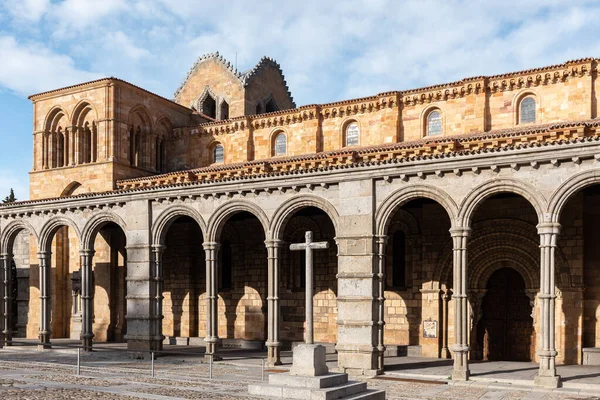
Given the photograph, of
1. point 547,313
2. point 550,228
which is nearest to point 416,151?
point 550,228

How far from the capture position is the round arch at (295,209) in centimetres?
2159

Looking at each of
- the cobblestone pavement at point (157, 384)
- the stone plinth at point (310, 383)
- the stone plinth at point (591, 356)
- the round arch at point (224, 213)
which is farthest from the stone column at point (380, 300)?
the stone plinth at point (591, 356)

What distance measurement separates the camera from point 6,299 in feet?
94.3

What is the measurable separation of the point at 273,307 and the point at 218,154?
13662mm

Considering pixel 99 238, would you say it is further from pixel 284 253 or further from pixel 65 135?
pixel 284 253

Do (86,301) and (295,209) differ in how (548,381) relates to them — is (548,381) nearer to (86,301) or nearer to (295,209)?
(295,209)

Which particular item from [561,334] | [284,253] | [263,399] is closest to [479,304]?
[561,334]

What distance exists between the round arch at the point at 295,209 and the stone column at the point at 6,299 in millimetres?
13339

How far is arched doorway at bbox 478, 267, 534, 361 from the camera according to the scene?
76.7ft

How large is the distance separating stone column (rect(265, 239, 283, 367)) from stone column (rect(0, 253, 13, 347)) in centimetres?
1296

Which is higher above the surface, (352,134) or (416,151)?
(352,134)

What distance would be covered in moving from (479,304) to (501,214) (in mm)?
3301

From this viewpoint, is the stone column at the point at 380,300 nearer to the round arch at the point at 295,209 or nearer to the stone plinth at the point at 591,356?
the round arch at the point at 295,209

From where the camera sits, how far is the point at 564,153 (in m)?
17.8
